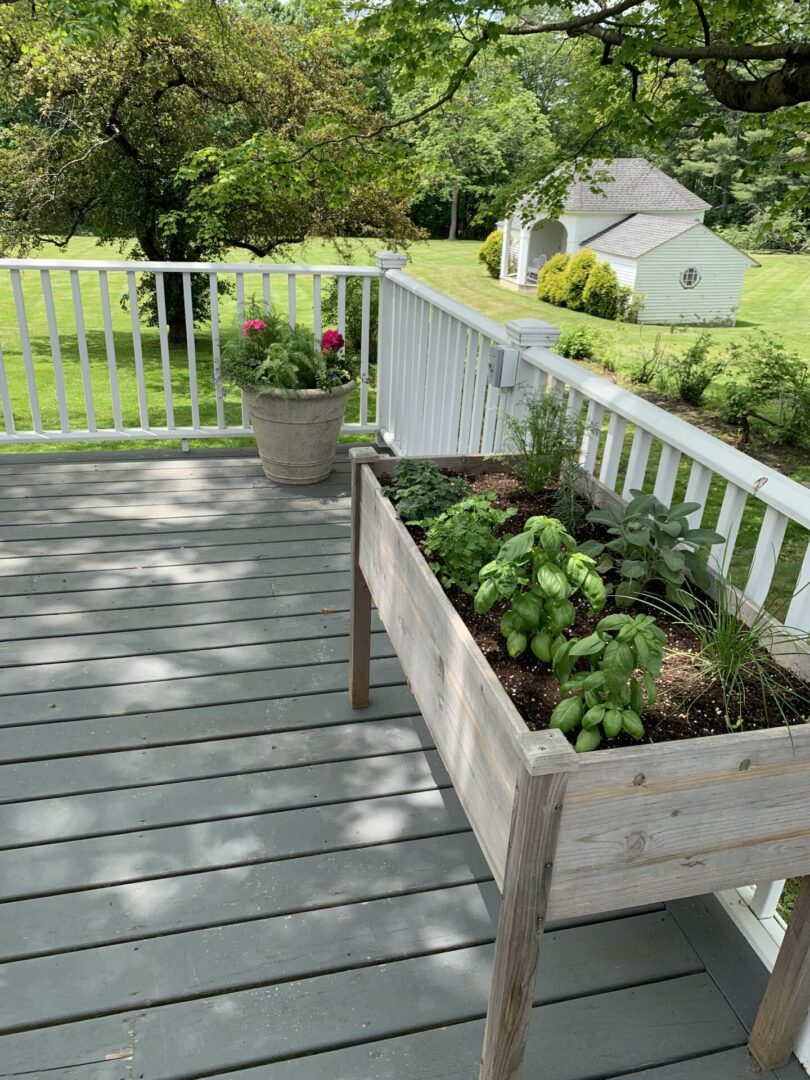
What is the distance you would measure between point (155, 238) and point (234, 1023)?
8.55 m

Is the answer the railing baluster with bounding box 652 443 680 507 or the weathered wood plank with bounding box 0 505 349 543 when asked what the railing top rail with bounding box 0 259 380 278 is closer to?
the weathered wood plank with bounding box 0 505 349 543

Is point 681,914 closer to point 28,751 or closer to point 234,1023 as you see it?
point 234,1023

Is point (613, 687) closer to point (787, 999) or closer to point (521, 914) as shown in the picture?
point (521, 914)

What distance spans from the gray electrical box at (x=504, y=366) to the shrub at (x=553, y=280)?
57.4 feet

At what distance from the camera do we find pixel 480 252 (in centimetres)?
2517

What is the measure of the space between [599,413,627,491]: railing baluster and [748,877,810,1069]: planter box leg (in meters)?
1.15

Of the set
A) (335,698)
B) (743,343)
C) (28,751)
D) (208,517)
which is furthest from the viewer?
(743,343)

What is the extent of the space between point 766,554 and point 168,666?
1819 millimetres

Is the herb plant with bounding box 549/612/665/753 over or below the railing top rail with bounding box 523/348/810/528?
below

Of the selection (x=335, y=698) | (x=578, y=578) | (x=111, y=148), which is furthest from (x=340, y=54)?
(x=578, y=578)

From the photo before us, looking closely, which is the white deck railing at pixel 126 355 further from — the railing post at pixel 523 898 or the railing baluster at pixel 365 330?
the railing post at pixel 523 898

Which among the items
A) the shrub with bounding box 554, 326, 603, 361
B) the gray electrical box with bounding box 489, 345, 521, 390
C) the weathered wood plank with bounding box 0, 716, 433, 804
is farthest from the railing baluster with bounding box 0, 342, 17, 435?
the shrub with bounding box 554, 326, 603, 361

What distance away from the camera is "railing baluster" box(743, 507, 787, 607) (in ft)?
5.15

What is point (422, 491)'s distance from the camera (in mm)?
2033
